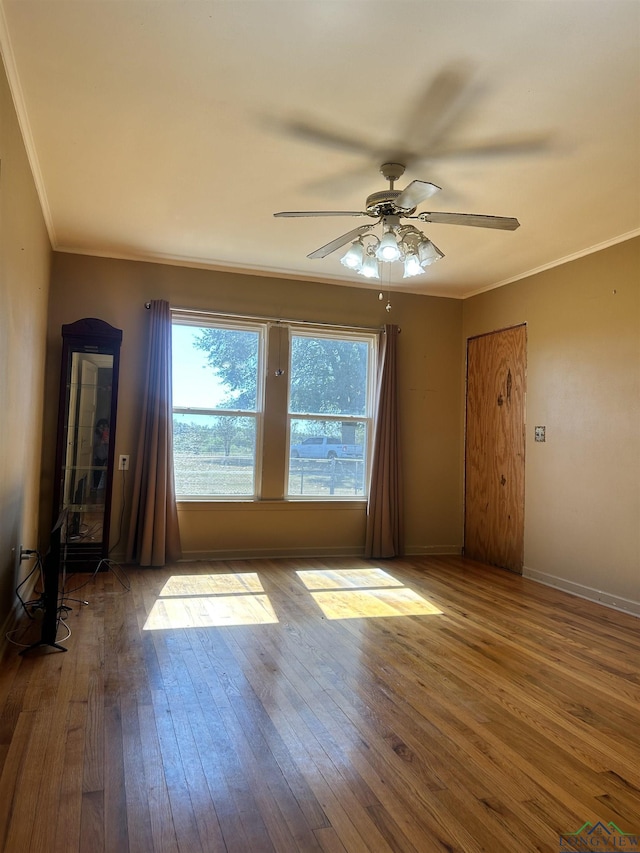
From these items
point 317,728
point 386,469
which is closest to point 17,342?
point 317,728

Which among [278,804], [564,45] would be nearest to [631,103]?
[564,45]

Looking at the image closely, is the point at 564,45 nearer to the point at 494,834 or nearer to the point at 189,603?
the point at 494,834

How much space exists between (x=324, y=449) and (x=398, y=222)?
2898 millimetres

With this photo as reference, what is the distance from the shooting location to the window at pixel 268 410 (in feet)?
17.5

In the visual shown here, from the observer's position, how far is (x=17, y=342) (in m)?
3.17

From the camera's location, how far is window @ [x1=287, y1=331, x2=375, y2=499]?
5.61 metres

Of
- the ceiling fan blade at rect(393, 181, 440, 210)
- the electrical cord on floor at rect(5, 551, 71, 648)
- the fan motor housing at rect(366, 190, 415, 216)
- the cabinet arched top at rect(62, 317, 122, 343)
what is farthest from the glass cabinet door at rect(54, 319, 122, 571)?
the ceiling fan blade at rect(393, 181, 440, 210)

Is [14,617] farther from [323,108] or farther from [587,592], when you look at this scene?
[587,592]

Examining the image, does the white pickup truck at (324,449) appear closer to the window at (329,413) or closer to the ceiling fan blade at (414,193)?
the window at (329,413)

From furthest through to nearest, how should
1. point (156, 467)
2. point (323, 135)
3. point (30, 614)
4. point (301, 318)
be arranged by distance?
point (301, 318), point (156, 467), point (30, 614), point (323, 135)

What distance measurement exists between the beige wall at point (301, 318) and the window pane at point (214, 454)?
19 centimetres

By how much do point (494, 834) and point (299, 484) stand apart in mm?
4036

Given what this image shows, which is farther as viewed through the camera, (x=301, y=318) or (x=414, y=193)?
(x=301, y=318)

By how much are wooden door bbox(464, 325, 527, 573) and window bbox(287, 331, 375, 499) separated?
3.69 ft
